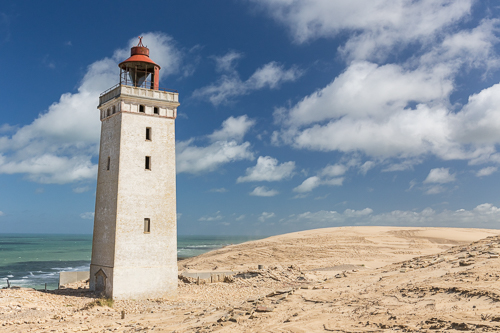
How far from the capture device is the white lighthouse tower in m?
22.4

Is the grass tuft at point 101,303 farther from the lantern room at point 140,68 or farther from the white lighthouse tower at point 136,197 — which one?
the lantern room at point 140,68

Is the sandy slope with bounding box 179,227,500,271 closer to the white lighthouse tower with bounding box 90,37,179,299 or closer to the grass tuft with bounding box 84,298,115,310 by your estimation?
the white lighthouse tower with bounding box 90,37,179,299

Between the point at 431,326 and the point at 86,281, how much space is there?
2428 cm

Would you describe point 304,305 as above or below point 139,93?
below

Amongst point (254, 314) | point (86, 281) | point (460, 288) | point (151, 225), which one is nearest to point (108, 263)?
point (151, 225)

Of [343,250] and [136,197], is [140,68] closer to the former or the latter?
[136,197]

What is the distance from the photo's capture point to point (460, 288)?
493 inches

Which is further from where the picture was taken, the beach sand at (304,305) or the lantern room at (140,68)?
the lantern room at (140,68)

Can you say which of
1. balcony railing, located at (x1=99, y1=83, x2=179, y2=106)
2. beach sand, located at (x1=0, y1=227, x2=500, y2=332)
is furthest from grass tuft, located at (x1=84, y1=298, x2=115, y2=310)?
balcony railing, located at (x1=99, y1=83, x2=179, y2=106)

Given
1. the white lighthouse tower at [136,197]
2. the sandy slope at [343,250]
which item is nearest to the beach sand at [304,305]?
the white lighthouse tower at [136,197]

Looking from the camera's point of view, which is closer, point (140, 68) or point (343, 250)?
A: point (140, 68)

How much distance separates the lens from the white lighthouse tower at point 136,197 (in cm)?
2238

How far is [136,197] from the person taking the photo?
2288 centimetres

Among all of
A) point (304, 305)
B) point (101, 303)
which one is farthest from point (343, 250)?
point (304, 305)
